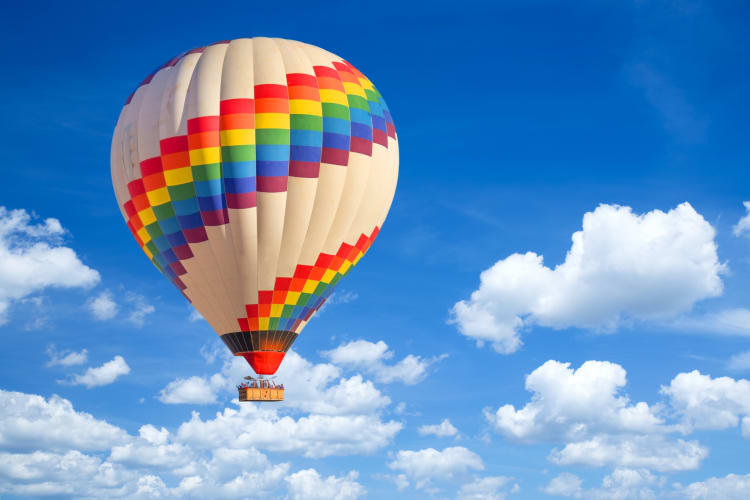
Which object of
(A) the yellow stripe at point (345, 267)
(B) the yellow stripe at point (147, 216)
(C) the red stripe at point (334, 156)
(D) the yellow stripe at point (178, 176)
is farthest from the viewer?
(A) the yellow stripe at point (345, 267)

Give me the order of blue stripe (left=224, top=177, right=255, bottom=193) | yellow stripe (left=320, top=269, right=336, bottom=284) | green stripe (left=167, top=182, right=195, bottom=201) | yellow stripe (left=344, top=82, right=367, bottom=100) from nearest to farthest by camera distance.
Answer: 1. blue stripe (left=224, top=177, right=255, bottom=193)
2. green stripe (left=167, top=182, right=195, bottom=201)
3. yellow stripe (left=344, top=82, right=367, bottom=100)
4. yellow stripe (left=320, top=269, right=336, bottom=284)

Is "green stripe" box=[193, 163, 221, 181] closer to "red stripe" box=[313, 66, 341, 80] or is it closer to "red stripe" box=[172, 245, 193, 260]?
"red stripe" box=[172, 245, 193, 260]

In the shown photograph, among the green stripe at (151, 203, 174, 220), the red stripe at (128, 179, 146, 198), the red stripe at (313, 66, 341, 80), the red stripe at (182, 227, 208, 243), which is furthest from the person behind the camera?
the red stripe at (313, 66, 341, 80)

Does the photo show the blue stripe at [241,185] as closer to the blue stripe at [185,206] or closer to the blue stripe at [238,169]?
the blue stripe at [238,169]

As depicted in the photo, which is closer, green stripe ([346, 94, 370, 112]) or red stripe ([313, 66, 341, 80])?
red stripe ([313, 66, 341, 80])

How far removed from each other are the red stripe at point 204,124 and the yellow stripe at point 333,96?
492 centimetres

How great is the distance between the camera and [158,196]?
47344 millimetres

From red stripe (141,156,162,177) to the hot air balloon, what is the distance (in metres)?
0.06

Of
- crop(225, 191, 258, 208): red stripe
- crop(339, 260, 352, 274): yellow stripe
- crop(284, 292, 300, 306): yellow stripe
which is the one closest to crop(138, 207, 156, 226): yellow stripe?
crop(225, 191, 258, 208): red stripe

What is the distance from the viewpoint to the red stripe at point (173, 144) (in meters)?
46.4

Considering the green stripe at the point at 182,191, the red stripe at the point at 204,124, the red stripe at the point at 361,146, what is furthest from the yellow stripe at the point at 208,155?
the red stripe at the point at 361,146

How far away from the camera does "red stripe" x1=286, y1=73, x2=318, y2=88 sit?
47.3m

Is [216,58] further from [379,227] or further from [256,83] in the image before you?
[379,227]

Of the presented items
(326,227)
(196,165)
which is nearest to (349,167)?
(326,227)
